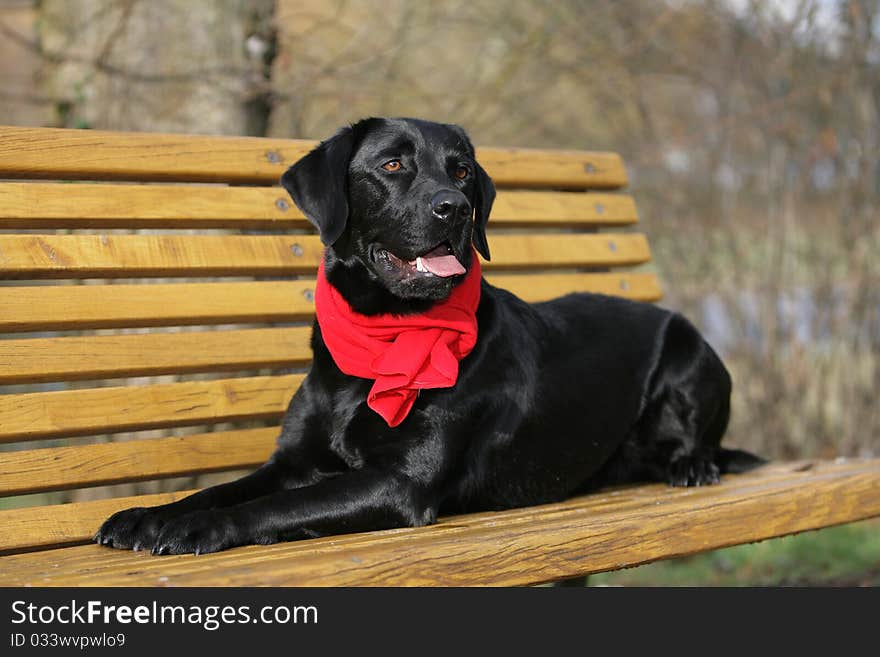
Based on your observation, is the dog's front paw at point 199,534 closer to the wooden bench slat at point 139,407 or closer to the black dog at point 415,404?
the black dog at point 415,404

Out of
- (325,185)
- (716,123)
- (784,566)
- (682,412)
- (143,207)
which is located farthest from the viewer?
(716,123)

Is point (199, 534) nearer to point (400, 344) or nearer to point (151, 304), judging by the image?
point (400, 344)

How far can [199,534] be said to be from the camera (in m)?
2.63

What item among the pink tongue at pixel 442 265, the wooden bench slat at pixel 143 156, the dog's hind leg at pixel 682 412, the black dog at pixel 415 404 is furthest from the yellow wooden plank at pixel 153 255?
the dog's hind leg at pixel 682 412

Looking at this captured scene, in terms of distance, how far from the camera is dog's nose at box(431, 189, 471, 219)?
3.07 meters

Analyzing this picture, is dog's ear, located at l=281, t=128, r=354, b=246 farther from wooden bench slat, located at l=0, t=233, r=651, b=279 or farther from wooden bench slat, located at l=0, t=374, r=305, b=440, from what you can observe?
wooden bench slat, located at l=0, t=374, r=305, b=440

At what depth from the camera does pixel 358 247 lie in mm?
3264

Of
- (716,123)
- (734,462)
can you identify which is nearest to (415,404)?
(734,462)

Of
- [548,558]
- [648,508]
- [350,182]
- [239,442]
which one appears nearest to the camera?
[548,558]

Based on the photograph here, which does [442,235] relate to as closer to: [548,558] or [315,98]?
[548,558]

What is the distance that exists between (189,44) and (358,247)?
7.75ft

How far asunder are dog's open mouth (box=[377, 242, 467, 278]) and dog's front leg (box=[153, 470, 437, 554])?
22.6 inches

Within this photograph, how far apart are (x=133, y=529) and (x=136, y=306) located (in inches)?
35.0

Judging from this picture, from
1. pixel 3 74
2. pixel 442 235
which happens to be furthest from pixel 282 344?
pixel 3 74
